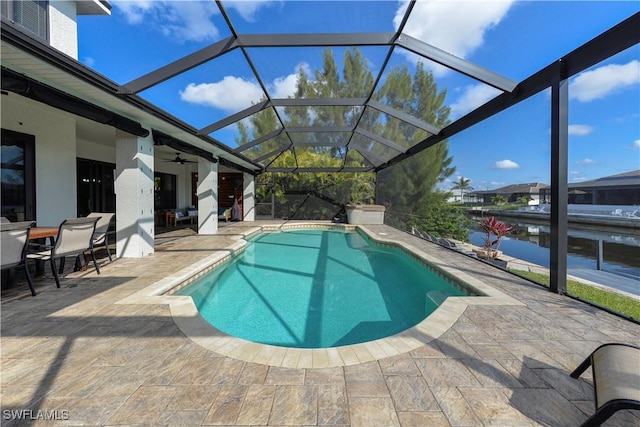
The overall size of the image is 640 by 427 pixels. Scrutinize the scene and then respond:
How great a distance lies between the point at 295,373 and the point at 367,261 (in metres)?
5.42

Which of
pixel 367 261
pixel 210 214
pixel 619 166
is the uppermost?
pixel 619 166

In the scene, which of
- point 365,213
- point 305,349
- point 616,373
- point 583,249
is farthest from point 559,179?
point 583,249

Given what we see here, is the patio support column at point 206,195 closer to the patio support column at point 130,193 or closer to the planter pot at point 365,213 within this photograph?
the patio support column at point 130,193

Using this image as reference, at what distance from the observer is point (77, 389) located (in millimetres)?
1798

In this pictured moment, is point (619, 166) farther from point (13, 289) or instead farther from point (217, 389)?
point (13, 289)

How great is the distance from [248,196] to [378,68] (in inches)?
400

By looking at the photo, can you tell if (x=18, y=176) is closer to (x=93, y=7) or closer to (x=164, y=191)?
(x=93, y=7)

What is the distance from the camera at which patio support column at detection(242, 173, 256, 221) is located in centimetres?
1390

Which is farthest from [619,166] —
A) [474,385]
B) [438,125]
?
[474,385]

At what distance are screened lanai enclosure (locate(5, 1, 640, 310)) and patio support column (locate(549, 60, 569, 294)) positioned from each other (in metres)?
0.01

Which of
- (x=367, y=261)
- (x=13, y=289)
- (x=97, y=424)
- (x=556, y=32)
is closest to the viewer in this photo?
(x=97, y=424)

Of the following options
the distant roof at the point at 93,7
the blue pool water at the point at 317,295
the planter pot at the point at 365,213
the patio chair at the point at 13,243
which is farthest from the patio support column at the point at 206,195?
the planter pot at the point at 365,213

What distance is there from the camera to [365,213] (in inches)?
531

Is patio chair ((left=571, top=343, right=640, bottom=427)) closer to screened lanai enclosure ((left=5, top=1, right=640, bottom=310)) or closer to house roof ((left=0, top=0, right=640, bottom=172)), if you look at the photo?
screened lanai enclosure ((left=5, top=1, right=640, bottom=310))
